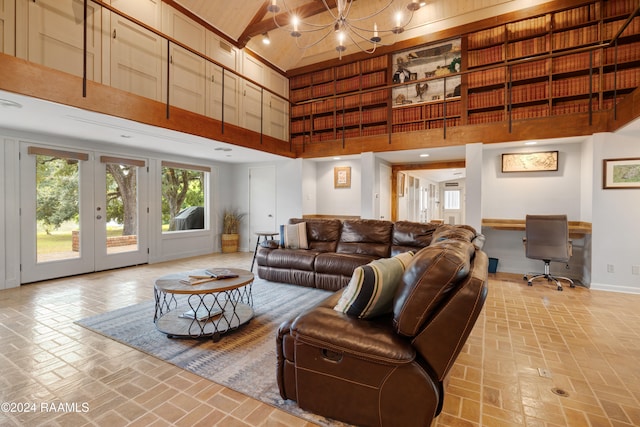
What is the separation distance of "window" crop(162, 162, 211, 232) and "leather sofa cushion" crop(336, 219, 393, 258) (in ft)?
12.7

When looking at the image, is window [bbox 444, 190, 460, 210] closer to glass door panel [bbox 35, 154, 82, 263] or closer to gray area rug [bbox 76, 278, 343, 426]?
gray area rug [bbox 76, 278, 343, 426]

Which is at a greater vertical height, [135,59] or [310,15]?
[310,15]

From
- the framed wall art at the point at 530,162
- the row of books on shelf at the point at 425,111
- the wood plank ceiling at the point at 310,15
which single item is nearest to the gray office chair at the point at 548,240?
the framed wall art at the point at 530,162

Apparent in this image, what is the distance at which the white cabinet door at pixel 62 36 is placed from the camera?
3.45m

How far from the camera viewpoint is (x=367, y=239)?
4.35 m

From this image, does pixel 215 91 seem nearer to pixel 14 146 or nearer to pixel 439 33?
pixel 14 146

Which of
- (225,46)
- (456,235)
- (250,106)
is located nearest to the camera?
(456,235)

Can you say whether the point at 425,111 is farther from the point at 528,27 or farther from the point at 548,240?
the point at 548,240

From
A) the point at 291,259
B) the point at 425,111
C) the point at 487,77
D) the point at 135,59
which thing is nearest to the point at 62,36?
the point at 135,59

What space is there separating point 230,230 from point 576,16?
7.63m

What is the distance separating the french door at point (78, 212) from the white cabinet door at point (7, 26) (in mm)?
1522

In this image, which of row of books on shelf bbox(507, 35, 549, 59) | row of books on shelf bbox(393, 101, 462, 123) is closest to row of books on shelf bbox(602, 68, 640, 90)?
row of books on shelf bbox(507, 35, 549, 59)

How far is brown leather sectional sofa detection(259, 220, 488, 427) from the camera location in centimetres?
131

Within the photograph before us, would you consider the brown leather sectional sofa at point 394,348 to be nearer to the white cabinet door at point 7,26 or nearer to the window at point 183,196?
the white cabinet door at point 7,26
